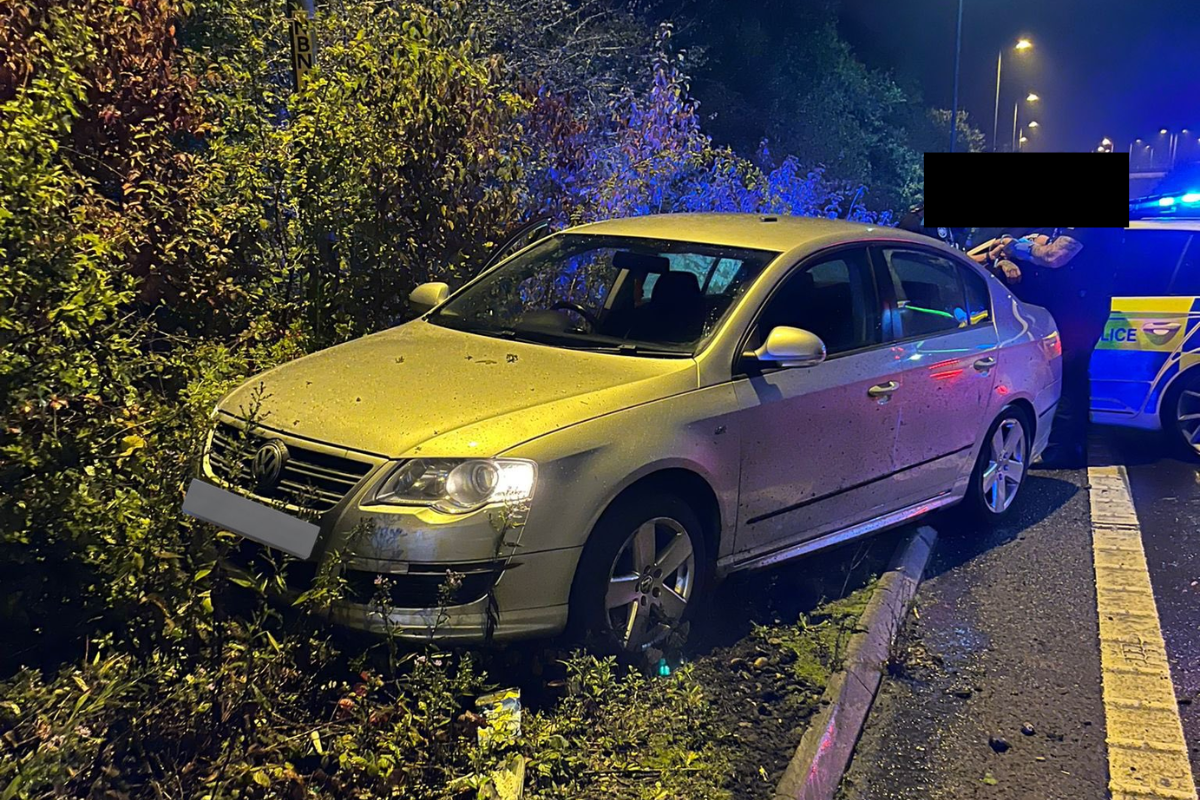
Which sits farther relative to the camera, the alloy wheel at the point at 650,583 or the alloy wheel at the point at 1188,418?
the alloy wheel at the point at 1188,418

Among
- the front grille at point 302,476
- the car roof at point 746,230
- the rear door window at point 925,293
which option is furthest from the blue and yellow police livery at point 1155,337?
the front grille at point 302,476

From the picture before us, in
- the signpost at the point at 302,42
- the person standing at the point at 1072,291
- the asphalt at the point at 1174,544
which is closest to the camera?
the asphalt at the point at 1174,544

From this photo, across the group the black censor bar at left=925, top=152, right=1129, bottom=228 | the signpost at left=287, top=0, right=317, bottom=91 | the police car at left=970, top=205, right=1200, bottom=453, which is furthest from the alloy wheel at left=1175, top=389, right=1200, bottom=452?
the signpost at left=287, top=0, right=317, bottom=91

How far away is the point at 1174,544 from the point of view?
240 inches

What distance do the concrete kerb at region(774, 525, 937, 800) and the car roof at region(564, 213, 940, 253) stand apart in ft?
5.21

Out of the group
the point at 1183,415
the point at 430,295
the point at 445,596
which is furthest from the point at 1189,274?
the point at 445,596

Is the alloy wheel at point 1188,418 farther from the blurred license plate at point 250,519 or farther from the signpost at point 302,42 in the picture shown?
the blurred license plate at point 250,519

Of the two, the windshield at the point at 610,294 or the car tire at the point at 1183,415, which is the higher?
the windshield at the point at 610,294

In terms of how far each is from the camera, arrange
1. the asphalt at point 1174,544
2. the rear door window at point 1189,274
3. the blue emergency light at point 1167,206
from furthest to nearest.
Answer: the blue emergency light at point 1167,206 < the rear door window at point 1189,274 < the asphalt at point 1174,544

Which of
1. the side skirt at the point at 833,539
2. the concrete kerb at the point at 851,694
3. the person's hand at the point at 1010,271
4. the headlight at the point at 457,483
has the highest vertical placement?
the headlight at the point at 457,483

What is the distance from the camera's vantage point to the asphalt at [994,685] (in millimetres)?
3756

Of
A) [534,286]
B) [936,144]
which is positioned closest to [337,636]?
[534,286]

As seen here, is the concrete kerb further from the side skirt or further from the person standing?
the person standing

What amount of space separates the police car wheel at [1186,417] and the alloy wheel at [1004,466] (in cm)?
204
